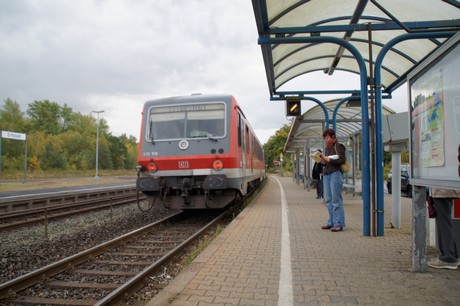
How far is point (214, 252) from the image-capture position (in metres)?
5.34

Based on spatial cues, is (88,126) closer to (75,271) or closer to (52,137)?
(52,137)

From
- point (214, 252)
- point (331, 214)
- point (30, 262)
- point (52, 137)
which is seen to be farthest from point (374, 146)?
point (52, 137)

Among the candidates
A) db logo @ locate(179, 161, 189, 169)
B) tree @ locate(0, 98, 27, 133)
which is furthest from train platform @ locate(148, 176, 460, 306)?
tree @ locate(0, 98, 27, 133)

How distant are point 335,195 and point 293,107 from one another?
18.0ft

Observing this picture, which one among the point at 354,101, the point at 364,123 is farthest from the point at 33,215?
the point at 354,101

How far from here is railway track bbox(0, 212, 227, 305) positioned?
14.0 feet

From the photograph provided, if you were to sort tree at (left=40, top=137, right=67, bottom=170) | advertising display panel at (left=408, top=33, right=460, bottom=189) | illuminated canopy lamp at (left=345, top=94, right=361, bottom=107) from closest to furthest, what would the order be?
advertising display panel at (left=408, top=33, right=460, bottom=189)
illuminated canopy lamp at (left=345, top=94, right=361, bottom=107)
tree at (left=40, top=137, right=67, bottom=170)

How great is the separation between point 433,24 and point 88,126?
299ft

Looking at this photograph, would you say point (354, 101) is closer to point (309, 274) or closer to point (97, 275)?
point (309, 274)

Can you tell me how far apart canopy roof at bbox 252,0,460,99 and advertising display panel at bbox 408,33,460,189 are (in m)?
2.36

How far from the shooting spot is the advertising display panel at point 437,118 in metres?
3.32

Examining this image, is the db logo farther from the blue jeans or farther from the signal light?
the signal light

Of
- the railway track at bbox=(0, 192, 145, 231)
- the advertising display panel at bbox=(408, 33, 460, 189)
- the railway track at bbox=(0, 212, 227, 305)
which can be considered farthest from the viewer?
the railway track at bbox=(0, 192, 145, 231)

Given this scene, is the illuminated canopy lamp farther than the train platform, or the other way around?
the illuminated canopy lamp
